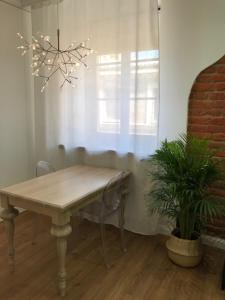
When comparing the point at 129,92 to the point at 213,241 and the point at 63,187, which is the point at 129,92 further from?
the point at 213,241

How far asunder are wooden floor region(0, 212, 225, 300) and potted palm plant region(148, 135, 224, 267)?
19 centimetres

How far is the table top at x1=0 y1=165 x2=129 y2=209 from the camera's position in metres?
1.93

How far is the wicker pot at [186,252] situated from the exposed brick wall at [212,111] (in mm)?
423

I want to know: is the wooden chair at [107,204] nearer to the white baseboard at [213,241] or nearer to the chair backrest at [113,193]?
the chair backrest at [113,193]

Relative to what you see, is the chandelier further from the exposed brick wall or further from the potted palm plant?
the potted palm plant

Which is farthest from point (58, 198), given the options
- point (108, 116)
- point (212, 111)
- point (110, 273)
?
point (212, 111)

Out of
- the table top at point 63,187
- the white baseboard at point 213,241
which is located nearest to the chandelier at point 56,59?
the table top at point 63,187

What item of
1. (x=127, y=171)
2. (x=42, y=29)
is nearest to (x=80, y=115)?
(x=127, y=171)

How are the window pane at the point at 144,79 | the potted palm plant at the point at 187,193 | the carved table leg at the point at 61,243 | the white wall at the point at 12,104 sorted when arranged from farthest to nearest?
the white wall at the point at 12,104
the window pane at the point at 144,79
the potted palm plant at the point at 187,193
the carved table leg at the point at 61,243

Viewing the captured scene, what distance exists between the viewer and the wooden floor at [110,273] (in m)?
1.97

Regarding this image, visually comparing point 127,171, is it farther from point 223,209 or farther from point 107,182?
point 223,209

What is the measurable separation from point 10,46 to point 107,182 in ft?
6.87

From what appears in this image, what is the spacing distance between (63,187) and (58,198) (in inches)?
10.9

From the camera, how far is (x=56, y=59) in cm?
300
